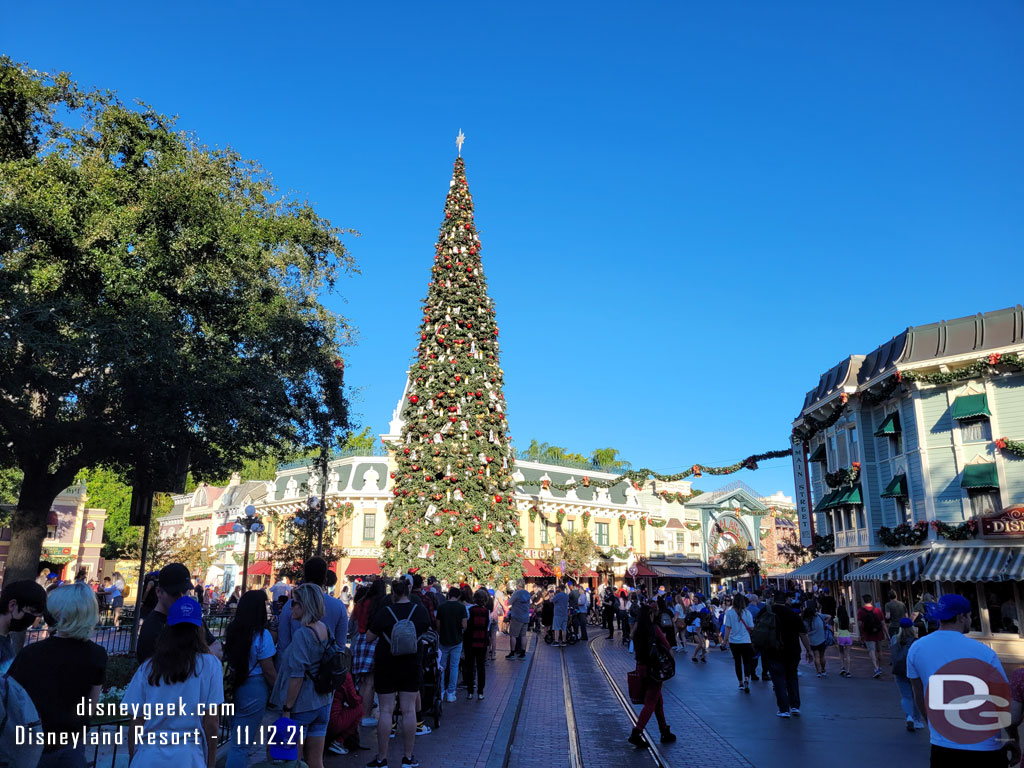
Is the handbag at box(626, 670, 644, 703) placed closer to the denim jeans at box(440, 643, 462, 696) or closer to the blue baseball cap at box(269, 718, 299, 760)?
the denim jeans at box(440, 643, 462, 696)

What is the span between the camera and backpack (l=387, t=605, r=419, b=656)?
23.9ft

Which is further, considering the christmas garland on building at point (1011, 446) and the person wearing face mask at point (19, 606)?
the christmas garland on building at point (1011, 446)

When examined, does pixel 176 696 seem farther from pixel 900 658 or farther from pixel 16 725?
pixel 900 658

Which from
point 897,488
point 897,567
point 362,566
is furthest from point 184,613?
point 362,566

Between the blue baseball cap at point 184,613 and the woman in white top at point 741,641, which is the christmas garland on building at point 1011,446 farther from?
the blue baseball cap at point 184,613

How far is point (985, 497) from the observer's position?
24.3m

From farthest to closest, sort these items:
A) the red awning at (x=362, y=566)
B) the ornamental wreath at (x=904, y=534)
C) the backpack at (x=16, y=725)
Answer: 1. the red awning at (x=362, y=566)
2. the ornamental wreath at (x=904, y=534)
3. the backpack at (x=16, y=725)

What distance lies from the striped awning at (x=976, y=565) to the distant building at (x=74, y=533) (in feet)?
145

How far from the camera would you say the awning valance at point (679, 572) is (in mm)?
48344

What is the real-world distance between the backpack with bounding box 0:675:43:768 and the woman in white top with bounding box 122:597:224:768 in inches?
19.2

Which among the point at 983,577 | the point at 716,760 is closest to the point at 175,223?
the point at 716,760

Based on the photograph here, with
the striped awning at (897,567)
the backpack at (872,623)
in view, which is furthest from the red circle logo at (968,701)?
the striped awning at (897,567)

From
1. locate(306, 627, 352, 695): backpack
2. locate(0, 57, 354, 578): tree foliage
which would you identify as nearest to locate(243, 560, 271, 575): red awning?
locate(0, 57, 354, 578): tree foliage

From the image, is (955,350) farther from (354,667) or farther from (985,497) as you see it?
(354,667)
